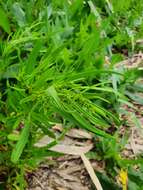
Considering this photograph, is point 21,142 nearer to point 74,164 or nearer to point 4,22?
point 74,164

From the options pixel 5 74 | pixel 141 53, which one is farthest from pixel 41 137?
pixel 141 53

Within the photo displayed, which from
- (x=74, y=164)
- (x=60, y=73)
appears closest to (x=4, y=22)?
(x=60, y=73)

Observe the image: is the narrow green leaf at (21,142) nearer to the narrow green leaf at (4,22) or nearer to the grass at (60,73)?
the grass at (60,73)

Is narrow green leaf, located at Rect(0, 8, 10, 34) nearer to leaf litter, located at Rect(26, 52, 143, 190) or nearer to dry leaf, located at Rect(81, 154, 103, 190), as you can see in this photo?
leaf litter, located at Rect(26, 52, 143, 190)

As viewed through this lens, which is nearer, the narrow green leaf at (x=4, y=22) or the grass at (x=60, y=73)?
the grass at (x=60, y=73)

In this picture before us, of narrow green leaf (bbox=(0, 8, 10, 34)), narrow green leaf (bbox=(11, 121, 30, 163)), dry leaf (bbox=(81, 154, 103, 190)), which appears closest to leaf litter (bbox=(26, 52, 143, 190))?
dry leaf (bbox=(81, 154, 103, 190))

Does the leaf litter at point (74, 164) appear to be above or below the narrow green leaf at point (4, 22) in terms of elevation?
below

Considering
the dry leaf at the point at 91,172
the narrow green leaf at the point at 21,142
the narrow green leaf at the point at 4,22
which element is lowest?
the dry leaf at the point at 91,172

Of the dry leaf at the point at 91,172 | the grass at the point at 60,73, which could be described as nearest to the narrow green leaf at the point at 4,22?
the grass at the point at 60,73
